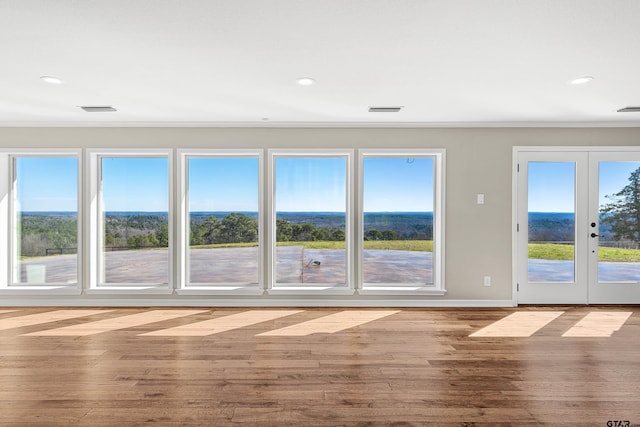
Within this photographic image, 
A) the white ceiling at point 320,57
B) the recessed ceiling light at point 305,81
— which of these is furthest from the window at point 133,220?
the recessed ceiling light at point 305,81

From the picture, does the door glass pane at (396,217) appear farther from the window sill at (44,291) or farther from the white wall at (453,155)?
the window sill at (44,291)

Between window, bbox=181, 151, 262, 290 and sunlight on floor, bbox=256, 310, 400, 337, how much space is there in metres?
1.14

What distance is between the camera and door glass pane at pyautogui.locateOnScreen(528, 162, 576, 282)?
4.82 metres

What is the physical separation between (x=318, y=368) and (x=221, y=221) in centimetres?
261

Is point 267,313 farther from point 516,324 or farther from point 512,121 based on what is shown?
point 512,121

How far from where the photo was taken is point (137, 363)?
3074 mm

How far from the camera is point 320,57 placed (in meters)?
2.75

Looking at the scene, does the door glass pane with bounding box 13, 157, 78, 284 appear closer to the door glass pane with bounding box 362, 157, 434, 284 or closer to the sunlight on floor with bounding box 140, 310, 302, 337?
the sunlight on floor with bounding box 140, 310, 302, 337

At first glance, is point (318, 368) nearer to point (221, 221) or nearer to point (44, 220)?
point (221, 221)

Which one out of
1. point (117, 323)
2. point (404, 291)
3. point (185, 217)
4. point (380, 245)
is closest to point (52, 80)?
point (185, 217)

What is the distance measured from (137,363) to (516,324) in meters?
3.75

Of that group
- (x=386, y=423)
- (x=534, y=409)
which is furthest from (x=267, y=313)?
(x=534, y=409)

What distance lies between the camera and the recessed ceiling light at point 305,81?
3.19m

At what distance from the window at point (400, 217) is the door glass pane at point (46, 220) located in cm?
382
